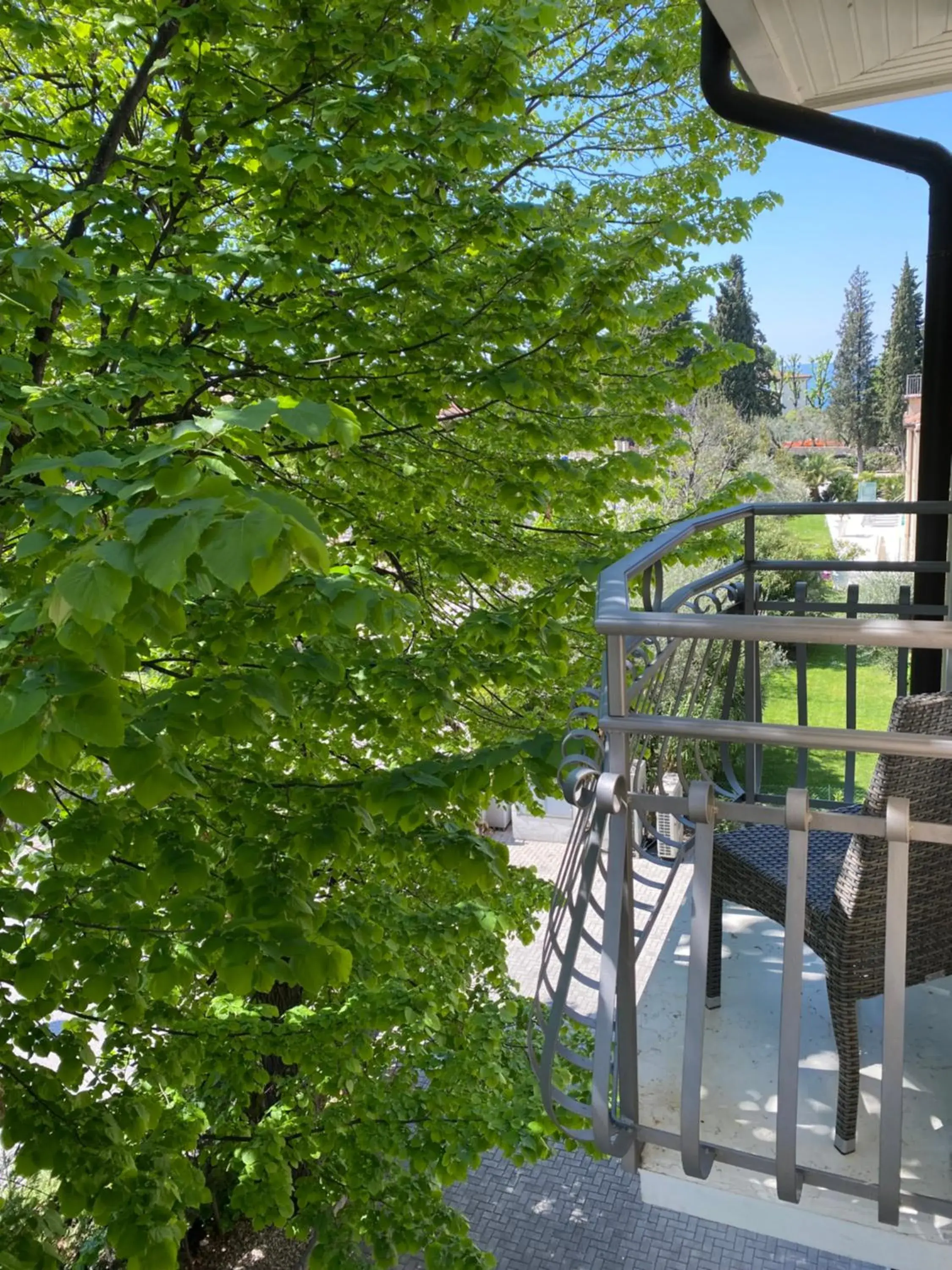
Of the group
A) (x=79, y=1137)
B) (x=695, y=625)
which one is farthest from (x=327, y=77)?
(x=79, y=1137)

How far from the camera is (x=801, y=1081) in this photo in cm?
217

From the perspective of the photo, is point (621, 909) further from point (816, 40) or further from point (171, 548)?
point (816, 40)

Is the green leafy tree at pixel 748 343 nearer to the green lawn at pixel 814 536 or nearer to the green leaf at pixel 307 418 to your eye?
the green lawn at pixel 814 536

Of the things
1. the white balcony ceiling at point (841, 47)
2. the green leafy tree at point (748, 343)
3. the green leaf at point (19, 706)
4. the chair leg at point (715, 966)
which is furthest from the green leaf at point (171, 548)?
the green leafy tree at point (748, 343)

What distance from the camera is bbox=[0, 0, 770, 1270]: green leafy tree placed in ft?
6.70

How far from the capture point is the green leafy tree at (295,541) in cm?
204

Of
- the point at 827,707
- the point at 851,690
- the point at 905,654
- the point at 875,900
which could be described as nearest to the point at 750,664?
the point at 851,690

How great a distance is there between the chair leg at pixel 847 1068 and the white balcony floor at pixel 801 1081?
0.18 feet

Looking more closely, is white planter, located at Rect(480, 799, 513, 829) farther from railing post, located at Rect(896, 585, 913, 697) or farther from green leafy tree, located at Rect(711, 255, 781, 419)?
green leafy tree, located at Rect(711, 255, 781, 419)

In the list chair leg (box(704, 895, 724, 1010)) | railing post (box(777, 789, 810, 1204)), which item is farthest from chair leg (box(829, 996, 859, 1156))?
chair leg (box(704, 895, 724, 1010))

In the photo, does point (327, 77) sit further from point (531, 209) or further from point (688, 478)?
point (688, 478)

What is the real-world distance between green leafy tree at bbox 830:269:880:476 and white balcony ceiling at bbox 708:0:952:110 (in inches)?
1307

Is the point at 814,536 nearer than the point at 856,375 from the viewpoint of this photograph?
Yes

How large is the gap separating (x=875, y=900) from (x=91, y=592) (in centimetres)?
151
